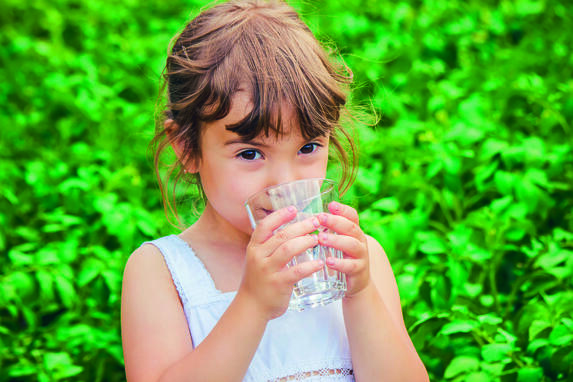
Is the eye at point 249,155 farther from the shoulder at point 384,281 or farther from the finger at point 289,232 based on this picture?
the shoulder at point 384,281

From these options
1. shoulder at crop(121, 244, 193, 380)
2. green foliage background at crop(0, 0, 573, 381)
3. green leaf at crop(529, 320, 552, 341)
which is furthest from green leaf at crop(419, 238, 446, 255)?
shoulder at crop(121, 244, 193, 380)

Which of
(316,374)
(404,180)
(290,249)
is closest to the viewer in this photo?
(290,249)

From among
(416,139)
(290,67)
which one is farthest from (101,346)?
(416,139)

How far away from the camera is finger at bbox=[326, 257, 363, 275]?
57.4 inches

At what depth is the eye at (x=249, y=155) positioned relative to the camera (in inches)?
66.2

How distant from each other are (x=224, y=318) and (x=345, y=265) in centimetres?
30

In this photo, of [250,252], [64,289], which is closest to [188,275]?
[250,252]

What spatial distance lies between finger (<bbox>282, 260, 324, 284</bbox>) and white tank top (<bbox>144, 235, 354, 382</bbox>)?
373 millimetres

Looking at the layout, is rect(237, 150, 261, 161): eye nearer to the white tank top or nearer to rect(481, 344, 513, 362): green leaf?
the white tank top

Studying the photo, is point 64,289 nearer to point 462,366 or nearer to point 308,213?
point 308,213

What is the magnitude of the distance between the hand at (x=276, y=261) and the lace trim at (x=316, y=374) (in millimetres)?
296

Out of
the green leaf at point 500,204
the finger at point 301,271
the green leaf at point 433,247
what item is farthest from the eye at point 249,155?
the green leaf at point 500,204

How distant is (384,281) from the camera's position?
6.18 feet

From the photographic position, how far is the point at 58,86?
3939mm
